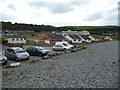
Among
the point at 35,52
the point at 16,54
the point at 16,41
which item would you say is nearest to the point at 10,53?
the point at 16,54

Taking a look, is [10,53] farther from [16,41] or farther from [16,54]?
[16,41]

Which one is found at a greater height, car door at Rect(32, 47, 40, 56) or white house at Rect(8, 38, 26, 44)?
white house at Rect(8, 38, 26, 44)

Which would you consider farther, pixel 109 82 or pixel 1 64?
pixel 1 64

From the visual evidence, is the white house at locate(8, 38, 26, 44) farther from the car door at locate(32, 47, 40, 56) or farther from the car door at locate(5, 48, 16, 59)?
the car door at locate(5, 48, 16, 59)

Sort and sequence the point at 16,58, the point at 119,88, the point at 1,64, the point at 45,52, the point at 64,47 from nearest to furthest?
1. the point at 119,88
2. the point at 1,64
3. the point at 16,58
4. the point at 45,52
5. the point at 64,47

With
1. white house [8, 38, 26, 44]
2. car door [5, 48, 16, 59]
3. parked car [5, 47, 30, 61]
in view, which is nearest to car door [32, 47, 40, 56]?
parked car [5, 47, 30, 61]

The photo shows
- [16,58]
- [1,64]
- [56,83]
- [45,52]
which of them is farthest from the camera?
[45,52]

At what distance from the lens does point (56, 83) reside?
7.29 m

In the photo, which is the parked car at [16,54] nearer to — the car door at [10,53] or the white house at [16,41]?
the car door at [10,53]

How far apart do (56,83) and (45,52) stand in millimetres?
11872

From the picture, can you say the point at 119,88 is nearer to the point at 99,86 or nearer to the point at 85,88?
the point at 99,86

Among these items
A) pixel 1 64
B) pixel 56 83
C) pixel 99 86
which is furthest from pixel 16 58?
pixel 99 86

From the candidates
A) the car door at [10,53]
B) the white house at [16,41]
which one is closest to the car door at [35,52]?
the car door at [10,53]

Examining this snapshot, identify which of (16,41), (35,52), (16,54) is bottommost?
(35,52)
